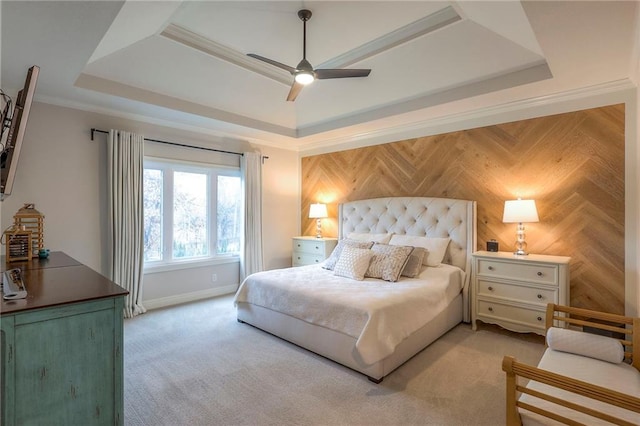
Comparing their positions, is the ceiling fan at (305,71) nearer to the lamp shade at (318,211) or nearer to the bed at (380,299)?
the bed at (380,299)

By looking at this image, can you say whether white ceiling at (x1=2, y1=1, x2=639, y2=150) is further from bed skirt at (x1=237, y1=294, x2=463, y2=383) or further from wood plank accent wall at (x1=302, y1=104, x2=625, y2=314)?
bed skirt at (x1=237, y1=294, x2=463, y2=383)

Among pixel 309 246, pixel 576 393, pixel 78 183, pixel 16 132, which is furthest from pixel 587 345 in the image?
pixel 78 183

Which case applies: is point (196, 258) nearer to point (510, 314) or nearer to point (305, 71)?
point (305, 71)

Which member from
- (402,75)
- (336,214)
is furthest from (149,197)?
(402,75)

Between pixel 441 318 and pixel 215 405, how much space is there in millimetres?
2286

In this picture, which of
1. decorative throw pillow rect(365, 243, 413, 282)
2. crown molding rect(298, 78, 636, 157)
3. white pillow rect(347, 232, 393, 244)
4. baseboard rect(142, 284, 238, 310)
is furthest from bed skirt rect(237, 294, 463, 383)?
crown molding rect(298, 78, 636, 157)

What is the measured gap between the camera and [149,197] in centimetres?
436

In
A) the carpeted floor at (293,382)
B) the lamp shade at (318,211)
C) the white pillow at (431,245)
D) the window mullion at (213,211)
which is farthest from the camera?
the lamp shade at (318,211)

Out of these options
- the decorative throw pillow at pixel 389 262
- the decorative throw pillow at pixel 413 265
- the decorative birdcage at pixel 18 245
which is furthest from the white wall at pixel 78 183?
the decorative throw pillow at pixel 413 265

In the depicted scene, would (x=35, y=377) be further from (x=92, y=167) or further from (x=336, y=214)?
Result: (x=336, y=214)

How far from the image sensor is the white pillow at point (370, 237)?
4.28 meters

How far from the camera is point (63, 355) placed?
1.45 meters

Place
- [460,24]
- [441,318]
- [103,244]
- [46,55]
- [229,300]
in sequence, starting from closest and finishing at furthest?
[46,55], [460,24], [441,318], [103,244], [229,300]

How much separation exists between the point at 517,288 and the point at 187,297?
424 cm
